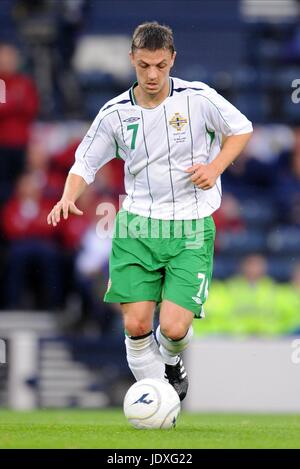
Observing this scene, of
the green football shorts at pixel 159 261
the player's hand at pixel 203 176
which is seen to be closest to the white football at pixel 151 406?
the green football shorts at pixel 159 261

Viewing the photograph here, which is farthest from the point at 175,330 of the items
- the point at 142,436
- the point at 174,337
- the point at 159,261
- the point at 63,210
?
the point at 63,210

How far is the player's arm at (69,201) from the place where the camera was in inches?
275

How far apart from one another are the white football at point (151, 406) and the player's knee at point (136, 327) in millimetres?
362

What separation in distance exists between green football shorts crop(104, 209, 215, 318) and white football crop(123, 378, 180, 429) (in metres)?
0.55

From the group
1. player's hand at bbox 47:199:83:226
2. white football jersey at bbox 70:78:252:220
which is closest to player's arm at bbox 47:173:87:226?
player's hand at bbox 47:199:83:226

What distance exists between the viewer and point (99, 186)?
47.2 feet

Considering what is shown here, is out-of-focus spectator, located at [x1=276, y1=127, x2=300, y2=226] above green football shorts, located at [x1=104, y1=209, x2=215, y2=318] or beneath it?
above

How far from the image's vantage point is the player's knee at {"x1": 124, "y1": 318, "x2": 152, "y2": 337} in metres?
7.27

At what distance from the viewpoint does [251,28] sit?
1741 centimetres

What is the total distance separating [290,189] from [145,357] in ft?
28.1

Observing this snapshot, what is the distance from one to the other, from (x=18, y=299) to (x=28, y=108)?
254 centimetres

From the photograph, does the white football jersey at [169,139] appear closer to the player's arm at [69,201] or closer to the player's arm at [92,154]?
the player's arm at [92,154]

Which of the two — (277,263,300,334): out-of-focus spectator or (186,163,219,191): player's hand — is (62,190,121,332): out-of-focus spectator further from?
(186,163,219,191): player's hand

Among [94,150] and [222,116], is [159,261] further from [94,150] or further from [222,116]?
[222,116]
